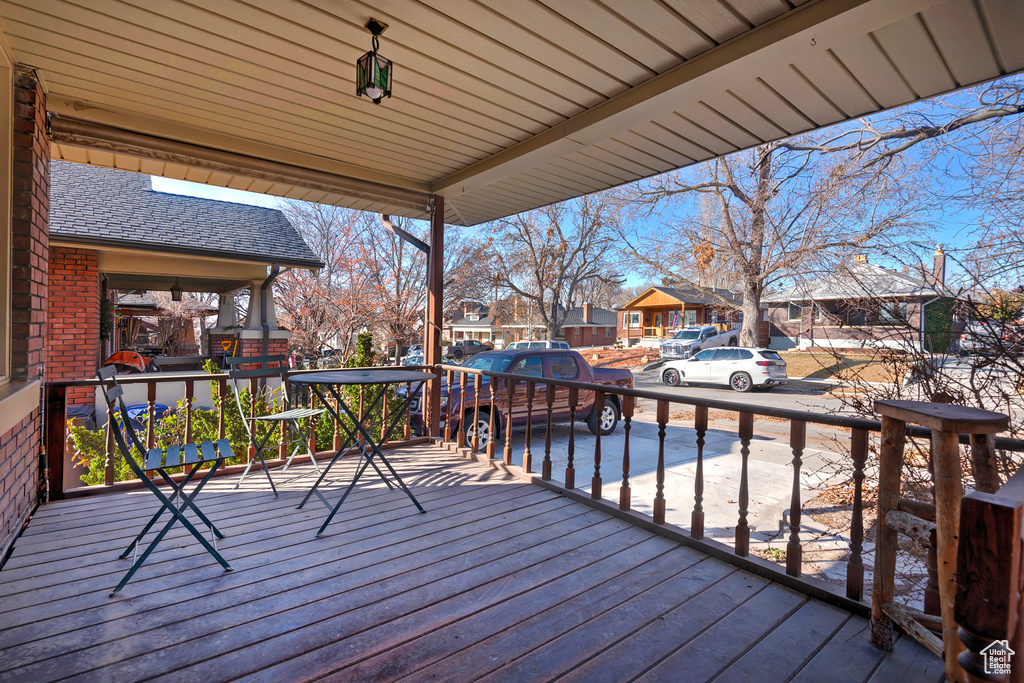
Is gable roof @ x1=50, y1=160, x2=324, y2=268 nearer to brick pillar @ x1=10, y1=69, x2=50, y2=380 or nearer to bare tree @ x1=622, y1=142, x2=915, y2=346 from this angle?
brick pillar @ x1=10, y1=69, x2=50, y2=380

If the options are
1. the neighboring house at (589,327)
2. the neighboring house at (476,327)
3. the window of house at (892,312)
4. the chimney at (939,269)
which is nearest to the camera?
the chimney at (939,269)

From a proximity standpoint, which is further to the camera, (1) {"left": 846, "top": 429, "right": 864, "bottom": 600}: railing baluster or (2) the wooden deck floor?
(1) {"left": 846, "top": 429, "right": 864, "bottom": 600}: railing baluster

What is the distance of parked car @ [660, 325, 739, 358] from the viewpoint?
2136 cm

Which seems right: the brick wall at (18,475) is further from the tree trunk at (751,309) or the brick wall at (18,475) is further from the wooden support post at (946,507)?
the tree trunk at (751,309)

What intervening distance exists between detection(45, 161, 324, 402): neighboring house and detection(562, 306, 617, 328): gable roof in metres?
25.7

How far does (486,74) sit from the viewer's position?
2510 millimetres

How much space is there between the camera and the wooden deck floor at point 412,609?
5.28ft

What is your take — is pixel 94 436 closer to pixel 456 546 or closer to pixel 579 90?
pixel 456 546

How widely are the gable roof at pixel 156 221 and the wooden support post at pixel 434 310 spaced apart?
171 inches

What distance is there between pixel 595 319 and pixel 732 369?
24814 millimetres

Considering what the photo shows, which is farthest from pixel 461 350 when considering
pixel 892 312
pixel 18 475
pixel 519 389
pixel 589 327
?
pixel 18 475

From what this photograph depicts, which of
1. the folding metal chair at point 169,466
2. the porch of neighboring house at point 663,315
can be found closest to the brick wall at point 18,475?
the folding metal chair at point 169,466

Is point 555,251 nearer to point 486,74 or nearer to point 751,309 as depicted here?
point 751,309

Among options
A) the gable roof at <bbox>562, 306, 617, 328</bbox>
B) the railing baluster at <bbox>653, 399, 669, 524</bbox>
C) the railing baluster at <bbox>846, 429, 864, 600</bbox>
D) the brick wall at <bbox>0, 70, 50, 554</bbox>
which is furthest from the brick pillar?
the gable roof at <bbox>562, 306, 617, 328</bbox>
